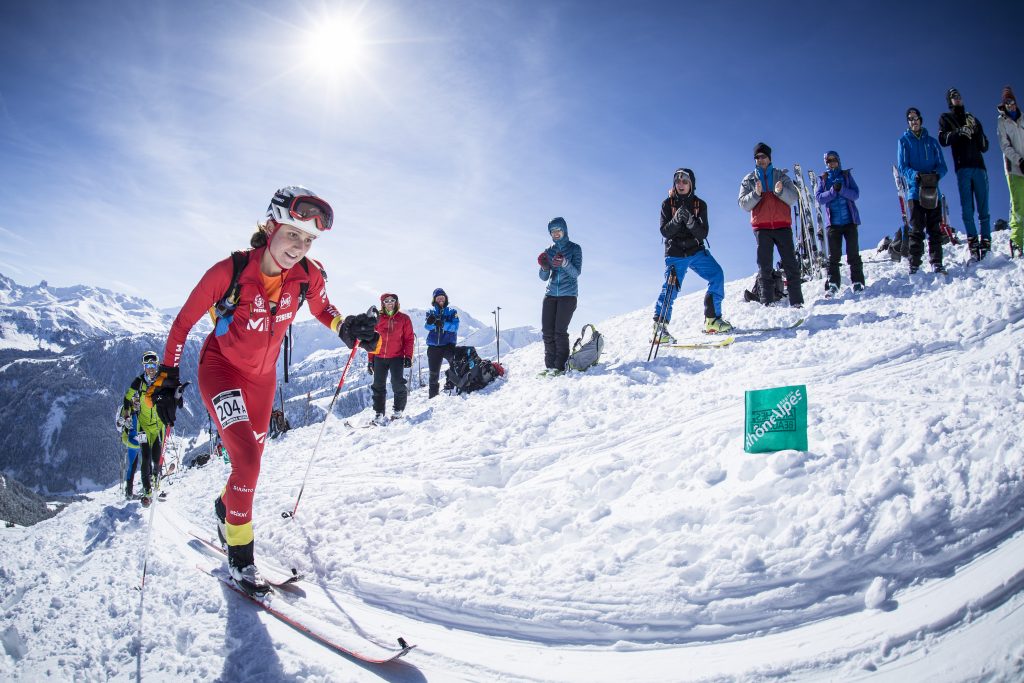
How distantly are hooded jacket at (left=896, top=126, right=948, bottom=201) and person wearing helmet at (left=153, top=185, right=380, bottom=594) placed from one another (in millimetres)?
9146

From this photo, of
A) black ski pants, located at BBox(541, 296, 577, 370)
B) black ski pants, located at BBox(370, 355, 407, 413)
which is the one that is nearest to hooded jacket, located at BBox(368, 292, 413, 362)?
black ski pants, located at BBox(370, 355, 407, 413)

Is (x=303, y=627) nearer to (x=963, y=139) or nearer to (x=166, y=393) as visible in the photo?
(x=166, y=393)

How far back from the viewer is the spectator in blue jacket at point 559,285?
27.7 ft

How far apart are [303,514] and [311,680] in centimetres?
275

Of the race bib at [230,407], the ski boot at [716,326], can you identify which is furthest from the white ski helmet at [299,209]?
the ski boot at [716,326]

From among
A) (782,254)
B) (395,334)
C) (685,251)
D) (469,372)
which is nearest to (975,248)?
(782,254)

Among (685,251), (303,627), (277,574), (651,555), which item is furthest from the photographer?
(685,251)

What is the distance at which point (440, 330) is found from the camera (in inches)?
432

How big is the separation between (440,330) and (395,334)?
1284 mm

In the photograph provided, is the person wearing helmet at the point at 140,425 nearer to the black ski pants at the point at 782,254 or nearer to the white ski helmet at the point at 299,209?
the white ski helmet at the point at 299,209

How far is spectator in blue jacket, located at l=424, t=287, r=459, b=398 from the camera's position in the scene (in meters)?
11.0

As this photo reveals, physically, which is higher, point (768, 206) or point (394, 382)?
point (768, 206)

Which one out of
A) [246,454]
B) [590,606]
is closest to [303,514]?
[246,454]

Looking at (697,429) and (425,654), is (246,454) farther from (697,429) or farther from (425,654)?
(697,429)
